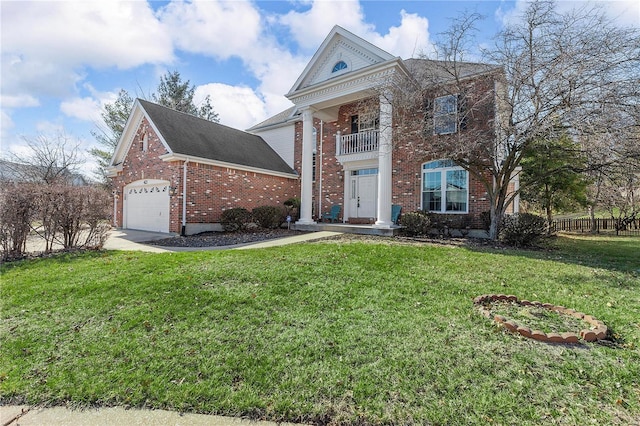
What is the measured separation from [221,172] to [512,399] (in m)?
13.1

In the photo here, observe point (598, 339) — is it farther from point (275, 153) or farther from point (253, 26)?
point (275, 153)

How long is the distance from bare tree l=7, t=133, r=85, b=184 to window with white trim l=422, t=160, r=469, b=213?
71.3 feet

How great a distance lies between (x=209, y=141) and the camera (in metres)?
14.4

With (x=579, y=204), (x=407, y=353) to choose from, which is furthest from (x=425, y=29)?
(x=579, y=204)

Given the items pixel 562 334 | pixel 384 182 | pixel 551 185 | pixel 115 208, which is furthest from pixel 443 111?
pixel 115 208

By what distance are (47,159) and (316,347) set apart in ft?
85.5

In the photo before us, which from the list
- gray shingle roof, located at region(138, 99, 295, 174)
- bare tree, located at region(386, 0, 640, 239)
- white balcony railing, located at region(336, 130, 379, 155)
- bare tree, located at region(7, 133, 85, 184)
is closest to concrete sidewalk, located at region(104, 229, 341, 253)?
gray shingle roof, located at region(138, 99, 295, 174)

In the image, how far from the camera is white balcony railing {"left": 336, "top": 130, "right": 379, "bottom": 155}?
1360cm

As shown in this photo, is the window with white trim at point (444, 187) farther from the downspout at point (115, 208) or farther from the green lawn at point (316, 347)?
the downspout at point (115, 208)

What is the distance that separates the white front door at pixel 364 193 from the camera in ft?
46.8

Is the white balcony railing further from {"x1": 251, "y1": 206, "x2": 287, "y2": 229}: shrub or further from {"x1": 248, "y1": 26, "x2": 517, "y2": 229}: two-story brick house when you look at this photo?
{"x1": 251, "y1": 206, "x2": 287, "y2": 229}: shrub

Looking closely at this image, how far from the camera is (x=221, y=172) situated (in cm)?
1339

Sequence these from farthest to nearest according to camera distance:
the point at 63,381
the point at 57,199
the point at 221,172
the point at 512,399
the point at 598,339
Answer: the point at 221,172
the point at 57,199
the point at 598,339
the point at 63,381
the point at 512,399

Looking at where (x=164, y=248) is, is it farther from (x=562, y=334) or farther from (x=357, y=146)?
(x=562, y=334)
